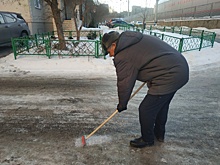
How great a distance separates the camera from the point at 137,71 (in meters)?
1.77

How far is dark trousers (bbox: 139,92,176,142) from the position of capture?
6.37 feet

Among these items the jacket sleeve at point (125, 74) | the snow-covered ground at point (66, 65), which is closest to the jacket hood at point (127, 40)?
the jacket sleeve at point (125, 74)

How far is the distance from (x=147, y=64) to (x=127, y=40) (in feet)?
1.04

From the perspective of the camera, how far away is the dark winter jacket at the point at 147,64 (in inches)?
68.0

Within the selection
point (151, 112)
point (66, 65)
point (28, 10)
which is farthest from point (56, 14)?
point (151, 112)

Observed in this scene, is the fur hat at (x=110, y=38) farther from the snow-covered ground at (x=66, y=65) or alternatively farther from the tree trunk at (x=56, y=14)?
the tree trunk at (x=56, y=14)

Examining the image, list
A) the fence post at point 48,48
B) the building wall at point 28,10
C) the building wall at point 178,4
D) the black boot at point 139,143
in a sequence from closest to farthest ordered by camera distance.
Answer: the black boot at point 139,143
the fence post at point 48,48
the building wall at point 28,10
the building wall at point 178,4

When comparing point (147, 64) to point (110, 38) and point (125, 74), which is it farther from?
point (110, 38)

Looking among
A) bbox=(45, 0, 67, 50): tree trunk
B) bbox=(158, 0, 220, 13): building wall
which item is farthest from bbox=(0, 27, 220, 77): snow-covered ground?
bbox=(158, 0, 220, 13): building wall

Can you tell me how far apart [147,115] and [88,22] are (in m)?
19.7

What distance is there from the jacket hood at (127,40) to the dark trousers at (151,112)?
63 cm

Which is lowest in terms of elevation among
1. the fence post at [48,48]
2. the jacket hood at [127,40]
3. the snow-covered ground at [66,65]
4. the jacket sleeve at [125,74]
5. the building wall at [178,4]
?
the snow-covered ground at [66,65]

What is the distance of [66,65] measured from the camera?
6227 mm

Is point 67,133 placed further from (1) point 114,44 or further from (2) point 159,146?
(1) point 114,44
